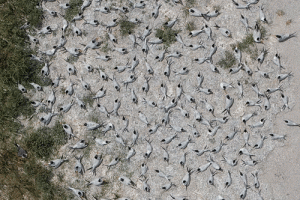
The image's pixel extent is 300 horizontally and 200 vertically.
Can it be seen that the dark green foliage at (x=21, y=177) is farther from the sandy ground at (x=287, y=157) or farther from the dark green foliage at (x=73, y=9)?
the sandy ground at (x=287, y=157)

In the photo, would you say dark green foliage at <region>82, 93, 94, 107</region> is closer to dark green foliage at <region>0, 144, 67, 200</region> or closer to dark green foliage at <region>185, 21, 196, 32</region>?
dark green foliage at <region>0, 144, 67, 200</region>

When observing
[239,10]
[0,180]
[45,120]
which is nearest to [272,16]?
[239,10]

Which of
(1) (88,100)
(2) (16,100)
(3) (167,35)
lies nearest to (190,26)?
(3) (167,35)

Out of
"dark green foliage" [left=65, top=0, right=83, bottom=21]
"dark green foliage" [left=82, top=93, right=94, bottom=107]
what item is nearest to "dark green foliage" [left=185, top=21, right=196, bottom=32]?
"dark green foliage" [left=65, top=0, right=83, bottom=21]

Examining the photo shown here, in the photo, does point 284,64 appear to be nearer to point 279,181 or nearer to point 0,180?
point 279,181

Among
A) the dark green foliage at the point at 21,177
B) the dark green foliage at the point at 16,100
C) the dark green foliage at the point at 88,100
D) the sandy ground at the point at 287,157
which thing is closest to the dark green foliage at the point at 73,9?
the dark green foliage at the point at 16,100
